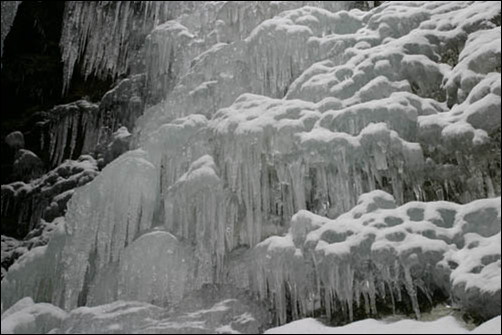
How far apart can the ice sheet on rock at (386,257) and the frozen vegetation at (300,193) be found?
0.06ft

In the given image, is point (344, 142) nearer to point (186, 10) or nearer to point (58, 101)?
point (186, 10)

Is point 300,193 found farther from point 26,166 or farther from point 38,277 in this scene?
point 26,166

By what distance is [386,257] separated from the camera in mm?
5426

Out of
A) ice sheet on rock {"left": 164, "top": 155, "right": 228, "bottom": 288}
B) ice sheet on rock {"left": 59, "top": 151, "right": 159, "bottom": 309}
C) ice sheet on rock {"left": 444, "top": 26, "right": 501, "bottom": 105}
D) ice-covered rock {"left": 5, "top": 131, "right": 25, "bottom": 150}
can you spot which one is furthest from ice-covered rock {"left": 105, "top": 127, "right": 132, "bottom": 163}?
ice sheet on rock {"left": 444, "top": 26, "right": 501, "bottom": 105}

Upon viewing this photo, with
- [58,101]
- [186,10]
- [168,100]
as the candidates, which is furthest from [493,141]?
[58,101]

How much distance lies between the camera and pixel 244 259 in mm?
6746

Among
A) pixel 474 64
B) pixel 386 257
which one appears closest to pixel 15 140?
pixel 386 257

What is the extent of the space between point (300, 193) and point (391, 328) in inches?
80.2

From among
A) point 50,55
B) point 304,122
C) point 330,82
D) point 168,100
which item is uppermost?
point 50,55

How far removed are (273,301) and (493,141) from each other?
3181 millimetres

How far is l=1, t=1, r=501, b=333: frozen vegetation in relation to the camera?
18.5 ft

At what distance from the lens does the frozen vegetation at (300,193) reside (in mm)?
5629

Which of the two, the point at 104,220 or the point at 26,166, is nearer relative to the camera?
the point at 104,220

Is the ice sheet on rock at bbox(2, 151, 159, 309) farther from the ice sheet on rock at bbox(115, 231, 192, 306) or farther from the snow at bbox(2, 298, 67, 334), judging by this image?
the snow at bbox(2, 298, 67, 334)
